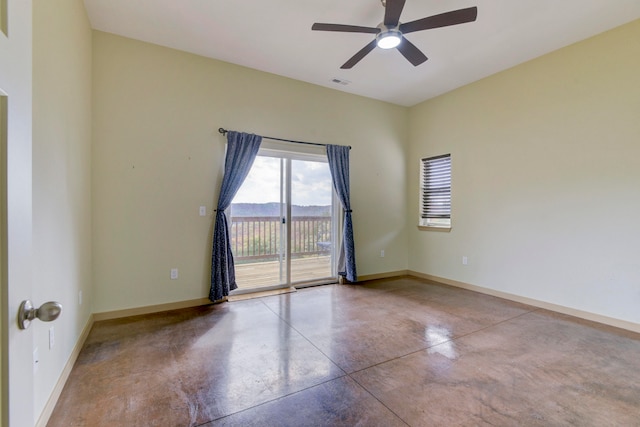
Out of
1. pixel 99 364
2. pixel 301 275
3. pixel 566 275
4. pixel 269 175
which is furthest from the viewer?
pixel 301 275

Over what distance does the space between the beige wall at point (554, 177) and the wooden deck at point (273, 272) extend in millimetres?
2056

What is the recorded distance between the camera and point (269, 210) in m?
4.22

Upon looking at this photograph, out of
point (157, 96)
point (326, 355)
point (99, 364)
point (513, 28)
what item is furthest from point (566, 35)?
point (99, 364)

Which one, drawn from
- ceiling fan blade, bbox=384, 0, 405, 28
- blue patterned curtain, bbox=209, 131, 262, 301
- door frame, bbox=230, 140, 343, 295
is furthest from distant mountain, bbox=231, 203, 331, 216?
ceiling fan blade, bbox=384, 0, 405, 28

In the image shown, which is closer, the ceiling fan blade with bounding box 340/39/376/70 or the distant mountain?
the ceiling fan blade with bounding box 340/39/376/70

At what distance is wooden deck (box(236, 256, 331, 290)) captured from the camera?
4191 millimetres

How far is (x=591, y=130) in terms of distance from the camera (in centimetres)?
319

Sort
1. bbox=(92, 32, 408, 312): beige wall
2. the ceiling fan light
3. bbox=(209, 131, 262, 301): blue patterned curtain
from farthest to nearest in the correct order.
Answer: bbox=(209, 131, 262, 301): blue patterned curtain, bbox=(92, 32, 408, 312): beige wall, the ceiling fan light

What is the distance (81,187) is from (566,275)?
5.19 m

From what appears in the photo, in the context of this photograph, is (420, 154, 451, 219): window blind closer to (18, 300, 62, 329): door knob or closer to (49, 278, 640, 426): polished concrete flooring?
(49, 278, 640, 426): polished concrete flooring

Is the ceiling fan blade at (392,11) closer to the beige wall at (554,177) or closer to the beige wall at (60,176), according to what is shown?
the beige wall at (60,176)

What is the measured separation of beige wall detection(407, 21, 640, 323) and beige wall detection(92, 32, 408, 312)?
2534 mm

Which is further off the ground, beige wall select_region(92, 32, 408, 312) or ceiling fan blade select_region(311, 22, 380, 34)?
ceiling fan blade select_region(311, 22, 380, 34)

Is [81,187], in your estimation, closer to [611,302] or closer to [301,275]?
[301,275]
